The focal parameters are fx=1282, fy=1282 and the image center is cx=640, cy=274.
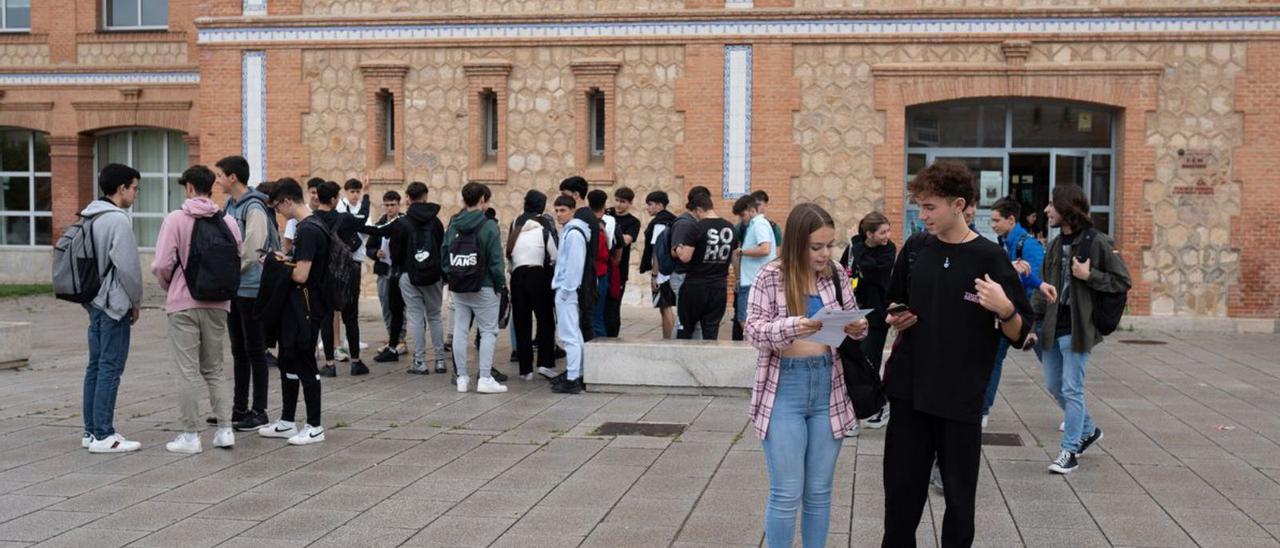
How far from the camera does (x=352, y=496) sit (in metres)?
7.19

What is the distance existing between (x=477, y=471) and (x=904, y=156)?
40.7ft

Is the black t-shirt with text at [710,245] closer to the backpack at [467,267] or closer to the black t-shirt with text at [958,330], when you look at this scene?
the backpack at [467,267]

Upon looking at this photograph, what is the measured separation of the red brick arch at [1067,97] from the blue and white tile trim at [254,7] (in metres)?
9.62

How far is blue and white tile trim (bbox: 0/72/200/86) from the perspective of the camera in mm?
24344

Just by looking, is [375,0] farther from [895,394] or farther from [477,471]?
[895,394]

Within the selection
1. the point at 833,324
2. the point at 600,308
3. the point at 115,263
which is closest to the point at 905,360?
the point at 833,324

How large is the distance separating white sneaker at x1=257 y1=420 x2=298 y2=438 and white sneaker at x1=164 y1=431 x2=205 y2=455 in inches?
24.7

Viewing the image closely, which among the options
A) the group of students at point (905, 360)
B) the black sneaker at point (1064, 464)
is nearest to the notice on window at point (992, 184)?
the black sneaker at point (1064, 464)

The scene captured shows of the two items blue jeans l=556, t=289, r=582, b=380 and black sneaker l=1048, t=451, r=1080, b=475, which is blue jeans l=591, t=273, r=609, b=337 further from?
black sneaker l=1048, t=451, r=1080, b=475

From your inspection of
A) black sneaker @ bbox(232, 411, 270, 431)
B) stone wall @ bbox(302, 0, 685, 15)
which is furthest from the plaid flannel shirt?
stone wall @ bbox(302, 0, 685, 15)

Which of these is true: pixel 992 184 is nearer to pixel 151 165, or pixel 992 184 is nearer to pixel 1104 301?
pixel 1104 301

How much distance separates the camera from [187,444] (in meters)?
8.38

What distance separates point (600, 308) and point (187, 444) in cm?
535

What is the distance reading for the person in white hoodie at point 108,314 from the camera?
27.3 feet
